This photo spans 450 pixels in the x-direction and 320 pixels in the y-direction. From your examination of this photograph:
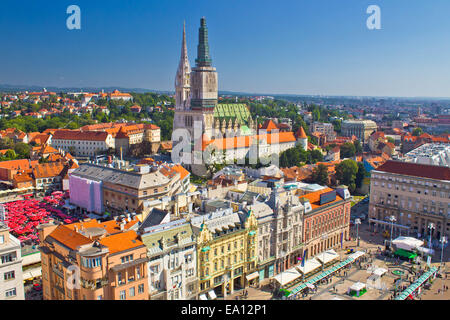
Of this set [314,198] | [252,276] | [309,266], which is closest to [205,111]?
[314,198]

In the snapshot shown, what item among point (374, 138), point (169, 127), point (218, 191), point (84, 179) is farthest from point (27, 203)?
point (374, 138)

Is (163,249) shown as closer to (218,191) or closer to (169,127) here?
(218,191)

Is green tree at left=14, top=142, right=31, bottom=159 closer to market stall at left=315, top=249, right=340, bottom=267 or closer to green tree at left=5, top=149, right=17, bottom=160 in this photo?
green tree at left=5, top=149, right=17, bottom=160

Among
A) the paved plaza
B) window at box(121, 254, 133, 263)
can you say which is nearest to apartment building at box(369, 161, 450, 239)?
the paved plaza
